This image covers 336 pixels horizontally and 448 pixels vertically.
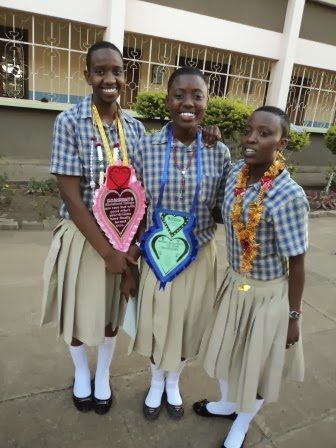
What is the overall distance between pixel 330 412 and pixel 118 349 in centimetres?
138

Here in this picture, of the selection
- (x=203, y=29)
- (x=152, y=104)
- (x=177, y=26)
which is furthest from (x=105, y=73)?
(x=203, y=29)

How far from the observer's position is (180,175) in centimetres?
170

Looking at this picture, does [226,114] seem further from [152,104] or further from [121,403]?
[121,403]

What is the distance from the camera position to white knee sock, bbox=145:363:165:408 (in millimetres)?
2072

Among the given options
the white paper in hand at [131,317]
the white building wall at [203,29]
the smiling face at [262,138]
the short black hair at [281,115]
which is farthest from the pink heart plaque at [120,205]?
the white building wall at [203,29]

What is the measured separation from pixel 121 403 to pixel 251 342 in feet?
3.06

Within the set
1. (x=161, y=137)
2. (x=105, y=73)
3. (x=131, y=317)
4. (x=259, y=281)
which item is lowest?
(x=131, y=317)

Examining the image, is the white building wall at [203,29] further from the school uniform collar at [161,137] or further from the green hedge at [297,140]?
the school uniform collar at [161,137]

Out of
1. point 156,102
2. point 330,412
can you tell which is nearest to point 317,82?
point 156,102

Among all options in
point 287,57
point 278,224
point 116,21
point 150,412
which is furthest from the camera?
point 287,57

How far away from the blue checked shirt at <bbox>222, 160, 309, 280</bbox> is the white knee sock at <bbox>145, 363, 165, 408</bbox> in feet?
2.70

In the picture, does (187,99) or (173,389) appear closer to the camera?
(187,99)

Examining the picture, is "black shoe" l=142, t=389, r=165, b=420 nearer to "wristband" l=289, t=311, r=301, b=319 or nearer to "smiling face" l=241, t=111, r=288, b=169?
"wristband" l=289, t=311, r=301, b=319

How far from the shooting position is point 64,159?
1.67 m
